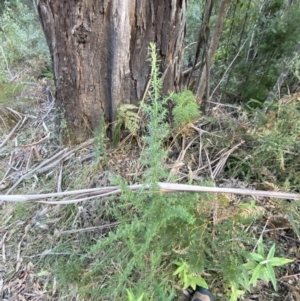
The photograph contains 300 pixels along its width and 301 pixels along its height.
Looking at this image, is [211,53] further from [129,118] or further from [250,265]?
[250,265]

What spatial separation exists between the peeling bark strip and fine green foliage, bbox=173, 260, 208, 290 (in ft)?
2.48

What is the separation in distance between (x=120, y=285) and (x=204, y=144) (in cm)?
73

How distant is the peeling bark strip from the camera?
1.17 meters

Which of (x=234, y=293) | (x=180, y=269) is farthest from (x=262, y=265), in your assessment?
(x=180, y=269)

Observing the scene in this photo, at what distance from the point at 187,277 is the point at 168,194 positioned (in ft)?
0.94

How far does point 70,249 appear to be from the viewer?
4.01ft

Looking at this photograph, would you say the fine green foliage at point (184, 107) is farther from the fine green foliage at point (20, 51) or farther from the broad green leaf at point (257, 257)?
the fine green foliage at point (20, 51)

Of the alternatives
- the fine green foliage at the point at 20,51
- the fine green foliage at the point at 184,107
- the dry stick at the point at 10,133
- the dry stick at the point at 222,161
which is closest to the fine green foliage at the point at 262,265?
the dry stick at the point at 222,161

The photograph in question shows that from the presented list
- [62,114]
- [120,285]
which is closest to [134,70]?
[62,114]

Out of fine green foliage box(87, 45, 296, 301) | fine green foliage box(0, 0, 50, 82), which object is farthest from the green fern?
fine green foliage box(0, 0, 50, 82)

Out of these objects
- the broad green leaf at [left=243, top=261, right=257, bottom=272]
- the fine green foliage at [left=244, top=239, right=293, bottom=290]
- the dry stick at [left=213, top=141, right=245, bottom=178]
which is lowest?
the broad green leaf at [left=243, top=261, right=257, bottom=272]

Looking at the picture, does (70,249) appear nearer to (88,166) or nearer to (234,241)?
(88,166)

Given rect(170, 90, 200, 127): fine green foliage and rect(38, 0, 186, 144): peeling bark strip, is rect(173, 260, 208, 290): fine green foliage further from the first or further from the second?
rect(38, 0, 186, 144): peeling bark strip

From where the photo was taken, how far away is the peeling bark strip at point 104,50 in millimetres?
1167
